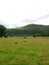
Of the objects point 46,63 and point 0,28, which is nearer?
point 46,63

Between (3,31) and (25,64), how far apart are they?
99.2 m

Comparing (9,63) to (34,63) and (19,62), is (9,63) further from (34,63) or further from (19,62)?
(34,63)

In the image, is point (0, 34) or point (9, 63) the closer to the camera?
point (9, 63)

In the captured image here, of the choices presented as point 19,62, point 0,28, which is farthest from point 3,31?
point 19,62

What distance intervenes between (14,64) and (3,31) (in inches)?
3895

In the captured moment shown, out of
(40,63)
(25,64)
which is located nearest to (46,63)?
(40,63)

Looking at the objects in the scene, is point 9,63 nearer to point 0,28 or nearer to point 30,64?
point 30,64

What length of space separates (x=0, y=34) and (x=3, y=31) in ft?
10.6

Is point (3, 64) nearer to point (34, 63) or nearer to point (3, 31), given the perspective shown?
point (34, 63)

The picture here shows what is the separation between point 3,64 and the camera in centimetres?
2353

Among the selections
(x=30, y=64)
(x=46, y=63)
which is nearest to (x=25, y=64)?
(x=30, y=64)

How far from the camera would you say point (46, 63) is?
77.9ft

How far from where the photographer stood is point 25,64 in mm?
23594

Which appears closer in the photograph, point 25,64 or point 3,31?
point 25,64
